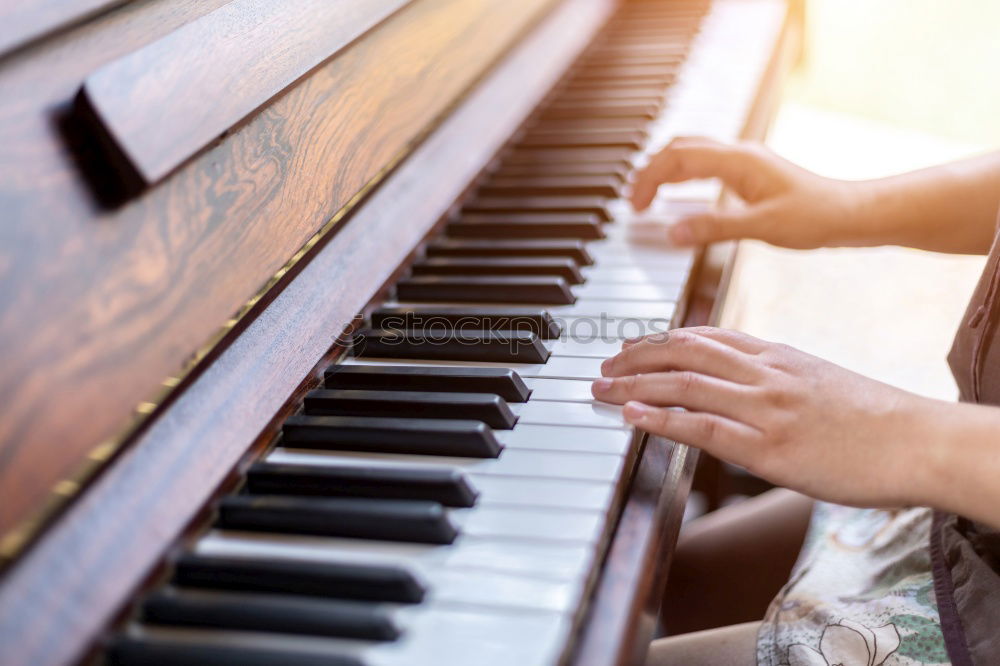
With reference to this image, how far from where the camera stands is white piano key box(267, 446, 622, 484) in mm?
767

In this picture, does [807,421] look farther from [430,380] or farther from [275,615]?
[275,615]

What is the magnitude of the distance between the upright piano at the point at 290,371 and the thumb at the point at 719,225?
51 millimetres

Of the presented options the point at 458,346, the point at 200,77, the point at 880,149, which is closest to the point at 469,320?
the point at 458,346

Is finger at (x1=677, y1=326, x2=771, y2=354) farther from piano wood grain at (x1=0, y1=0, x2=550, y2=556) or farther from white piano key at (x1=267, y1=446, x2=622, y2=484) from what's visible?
piano wood grain at (x1=0, y1=0, x2=550, y2=556)

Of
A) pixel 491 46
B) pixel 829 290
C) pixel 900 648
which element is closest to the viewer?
pixel 900 648

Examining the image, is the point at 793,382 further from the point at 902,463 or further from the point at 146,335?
the point at 146,335

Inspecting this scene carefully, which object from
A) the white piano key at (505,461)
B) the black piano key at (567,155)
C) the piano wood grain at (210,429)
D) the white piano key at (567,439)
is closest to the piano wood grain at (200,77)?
the piano wood grain at (210,429)

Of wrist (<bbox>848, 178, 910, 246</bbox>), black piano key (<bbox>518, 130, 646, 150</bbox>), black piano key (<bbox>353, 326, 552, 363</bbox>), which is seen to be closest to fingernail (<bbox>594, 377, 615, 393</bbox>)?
black piano key (<bbox>353, 326, 552, 363</bbox>)

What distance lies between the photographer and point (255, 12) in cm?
93

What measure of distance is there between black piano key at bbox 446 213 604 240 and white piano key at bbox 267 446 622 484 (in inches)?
19.4

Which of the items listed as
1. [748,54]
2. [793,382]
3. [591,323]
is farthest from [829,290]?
[793,382]

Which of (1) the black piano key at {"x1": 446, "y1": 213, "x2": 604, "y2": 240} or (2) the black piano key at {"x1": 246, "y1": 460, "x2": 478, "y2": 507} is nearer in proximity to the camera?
(2) the black piano key at {"x1": 246, "y1": 460, "x2": 478, "y2": 507}

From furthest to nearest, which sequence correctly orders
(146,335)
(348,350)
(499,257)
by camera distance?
1. (499,257)
2. (348,350)
3. (146,335)

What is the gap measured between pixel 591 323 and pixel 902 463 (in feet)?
1.23
